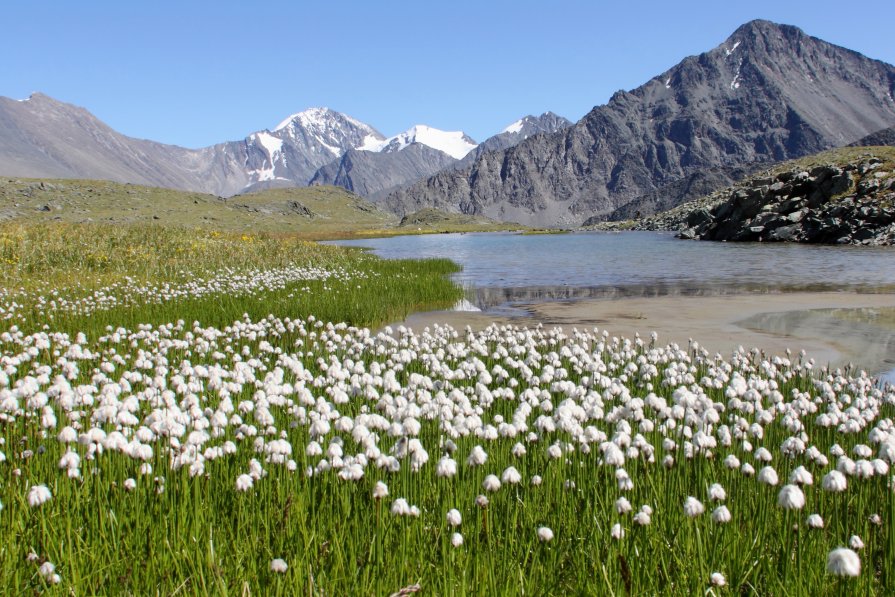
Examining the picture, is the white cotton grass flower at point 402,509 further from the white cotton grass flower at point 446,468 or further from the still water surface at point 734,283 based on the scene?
the still water surface at point 734,283

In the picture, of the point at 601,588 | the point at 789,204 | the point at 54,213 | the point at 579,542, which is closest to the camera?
the point at 601,588

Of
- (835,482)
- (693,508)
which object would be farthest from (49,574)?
(835,482)

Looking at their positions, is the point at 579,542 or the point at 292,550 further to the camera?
the point at 579,542

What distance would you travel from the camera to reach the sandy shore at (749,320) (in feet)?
51.8

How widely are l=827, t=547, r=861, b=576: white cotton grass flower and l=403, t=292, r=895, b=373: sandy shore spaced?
1175 cm

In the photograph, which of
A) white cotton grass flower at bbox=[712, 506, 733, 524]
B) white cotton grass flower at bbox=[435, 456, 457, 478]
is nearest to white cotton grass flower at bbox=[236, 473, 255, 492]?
white cotton grass flower at bbox=[435, 456, 457, 478]

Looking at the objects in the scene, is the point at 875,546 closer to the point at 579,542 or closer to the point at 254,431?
the point at 579,542

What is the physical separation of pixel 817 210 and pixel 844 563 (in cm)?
9939

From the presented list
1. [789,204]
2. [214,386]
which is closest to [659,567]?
[214,386]

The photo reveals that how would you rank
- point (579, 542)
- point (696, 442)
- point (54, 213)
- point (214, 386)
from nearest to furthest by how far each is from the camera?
1. point (579, 542)
2. point (696, 442)
3. point (214, 386)
4. point (54, 213)

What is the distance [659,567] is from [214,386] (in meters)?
5.02

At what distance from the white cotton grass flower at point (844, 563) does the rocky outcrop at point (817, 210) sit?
81.5 metres

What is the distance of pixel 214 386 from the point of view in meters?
7.36

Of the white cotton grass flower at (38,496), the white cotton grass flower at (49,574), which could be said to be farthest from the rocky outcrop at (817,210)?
the white cotton grass flower at (49,574)
